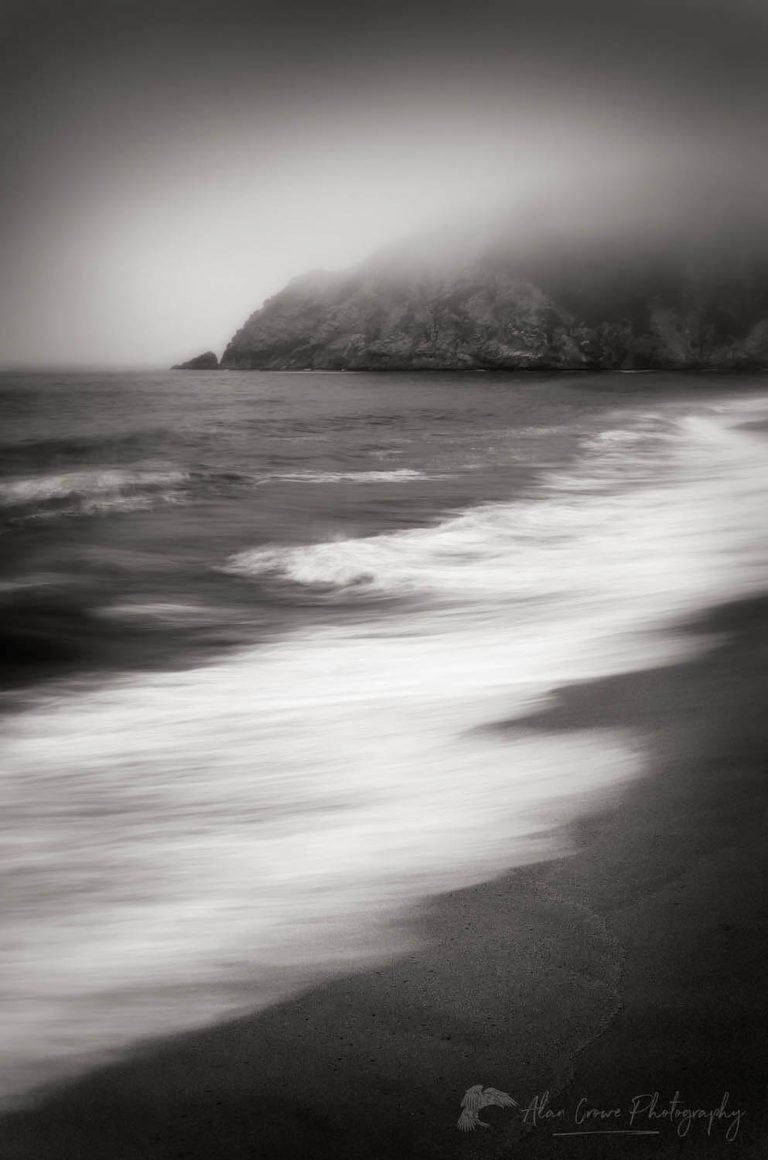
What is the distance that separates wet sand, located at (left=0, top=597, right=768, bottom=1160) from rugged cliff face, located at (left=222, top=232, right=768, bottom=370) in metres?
76.9

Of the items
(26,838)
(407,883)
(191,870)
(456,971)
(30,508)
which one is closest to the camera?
(456,971)

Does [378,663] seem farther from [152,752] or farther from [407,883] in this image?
[407,883]

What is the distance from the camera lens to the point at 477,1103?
1.59 metres

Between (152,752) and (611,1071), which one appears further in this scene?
(152,752)

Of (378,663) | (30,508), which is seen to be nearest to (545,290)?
(30,508)

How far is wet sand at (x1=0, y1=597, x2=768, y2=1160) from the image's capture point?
60.7 inches

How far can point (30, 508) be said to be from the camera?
1227 cm

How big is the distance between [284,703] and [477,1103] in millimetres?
3126

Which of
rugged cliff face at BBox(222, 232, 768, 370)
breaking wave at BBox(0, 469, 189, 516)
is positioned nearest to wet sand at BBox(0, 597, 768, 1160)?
breaking wave at BBox(0, 469, 189, 516)

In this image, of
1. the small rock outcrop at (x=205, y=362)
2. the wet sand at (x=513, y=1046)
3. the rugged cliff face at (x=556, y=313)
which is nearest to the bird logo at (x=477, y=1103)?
the wet sand at (x=513, y=1046)

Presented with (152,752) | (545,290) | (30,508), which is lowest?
(152,752)

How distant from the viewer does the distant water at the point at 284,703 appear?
87.8 inches

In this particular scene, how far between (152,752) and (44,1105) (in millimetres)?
2342

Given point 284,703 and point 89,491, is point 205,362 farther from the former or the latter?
point 284,703
